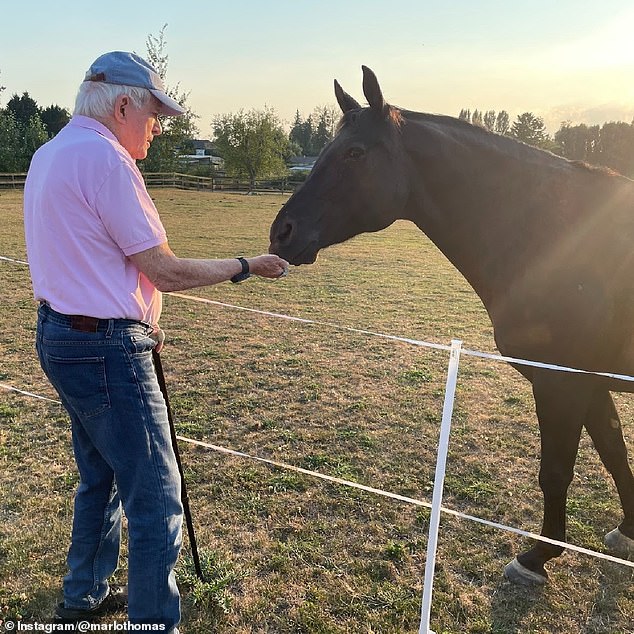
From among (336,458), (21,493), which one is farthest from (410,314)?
(21,493)

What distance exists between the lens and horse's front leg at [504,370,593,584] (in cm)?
276

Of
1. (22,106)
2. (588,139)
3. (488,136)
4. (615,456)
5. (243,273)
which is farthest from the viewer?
(22,106)

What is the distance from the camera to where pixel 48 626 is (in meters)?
2.60

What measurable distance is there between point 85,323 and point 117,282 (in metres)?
0.19

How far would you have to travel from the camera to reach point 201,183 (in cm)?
4497

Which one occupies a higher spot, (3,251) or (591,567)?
(3,251)

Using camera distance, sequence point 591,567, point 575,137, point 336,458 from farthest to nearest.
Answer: point 575,137
point 336,458
point 591,567

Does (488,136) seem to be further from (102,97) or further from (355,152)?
(102,97)

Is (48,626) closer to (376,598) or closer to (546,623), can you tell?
(376,598)

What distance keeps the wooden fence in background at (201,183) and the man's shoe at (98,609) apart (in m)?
38.5

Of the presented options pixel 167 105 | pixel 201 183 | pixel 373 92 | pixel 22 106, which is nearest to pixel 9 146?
pixel 201 183

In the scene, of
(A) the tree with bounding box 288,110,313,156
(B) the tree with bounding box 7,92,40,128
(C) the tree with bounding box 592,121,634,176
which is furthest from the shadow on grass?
(A) the tree with bounding box 288,110,313,156

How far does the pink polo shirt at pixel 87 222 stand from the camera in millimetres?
1778

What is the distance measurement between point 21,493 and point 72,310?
8.12ft
